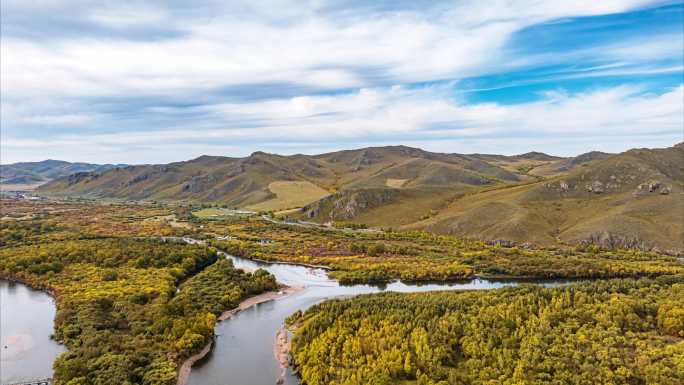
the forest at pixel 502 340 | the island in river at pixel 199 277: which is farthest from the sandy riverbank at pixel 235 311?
the forest at pixel 502 340

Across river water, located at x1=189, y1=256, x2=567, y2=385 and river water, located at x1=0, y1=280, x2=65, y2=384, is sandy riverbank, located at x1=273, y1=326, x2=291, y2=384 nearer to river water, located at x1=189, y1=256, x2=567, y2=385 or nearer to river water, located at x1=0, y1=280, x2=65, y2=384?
river water, located at x1=189, y1=256, x2=567, y2=385

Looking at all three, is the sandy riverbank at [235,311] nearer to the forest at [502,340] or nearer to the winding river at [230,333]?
the winding river at [230,333]

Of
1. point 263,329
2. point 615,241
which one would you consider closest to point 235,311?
point 263,329

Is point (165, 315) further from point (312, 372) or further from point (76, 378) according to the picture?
point (312, 372)

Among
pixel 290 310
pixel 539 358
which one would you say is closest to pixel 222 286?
pixel 290 310

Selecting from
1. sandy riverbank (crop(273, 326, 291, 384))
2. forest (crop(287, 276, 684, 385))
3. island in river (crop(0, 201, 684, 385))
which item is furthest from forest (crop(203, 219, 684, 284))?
sandy riverbank (crop(273, 326, 291, 384))

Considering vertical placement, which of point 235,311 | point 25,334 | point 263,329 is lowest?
point 25,334

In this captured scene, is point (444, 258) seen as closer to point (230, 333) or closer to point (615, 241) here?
point (615, 241)
